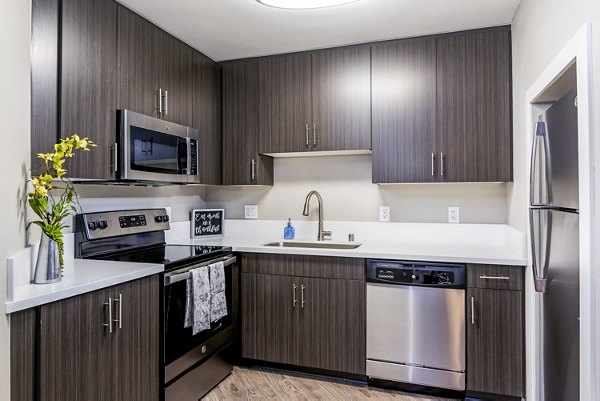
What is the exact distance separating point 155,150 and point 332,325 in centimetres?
154

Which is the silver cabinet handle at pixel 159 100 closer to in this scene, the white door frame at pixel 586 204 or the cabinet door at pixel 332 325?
the cabinet door at pixel 332 325

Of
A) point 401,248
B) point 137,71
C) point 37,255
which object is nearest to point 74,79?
point 137,71

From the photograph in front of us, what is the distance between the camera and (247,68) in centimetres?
320

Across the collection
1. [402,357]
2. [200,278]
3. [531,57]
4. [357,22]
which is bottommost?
[402,357]

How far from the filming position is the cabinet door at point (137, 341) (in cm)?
183

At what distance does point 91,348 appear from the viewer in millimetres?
1683

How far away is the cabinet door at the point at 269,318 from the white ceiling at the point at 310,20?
1.62 metres

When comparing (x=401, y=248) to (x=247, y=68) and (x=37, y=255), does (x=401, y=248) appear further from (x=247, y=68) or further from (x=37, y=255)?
(x=37, y=255)

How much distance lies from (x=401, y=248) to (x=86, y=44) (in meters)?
2.14

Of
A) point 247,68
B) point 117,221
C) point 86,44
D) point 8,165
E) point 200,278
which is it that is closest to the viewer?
point 8,165

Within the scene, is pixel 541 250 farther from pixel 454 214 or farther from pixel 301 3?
pixel 301 3

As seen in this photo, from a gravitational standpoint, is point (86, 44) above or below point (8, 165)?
above

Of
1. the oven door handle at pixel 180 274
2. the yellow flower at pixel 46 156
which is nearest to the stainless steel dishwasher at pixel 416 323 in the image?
the oven door handle at pixel 180 274

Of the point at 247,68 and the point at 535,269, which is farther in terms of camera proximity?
the point at 247,68
